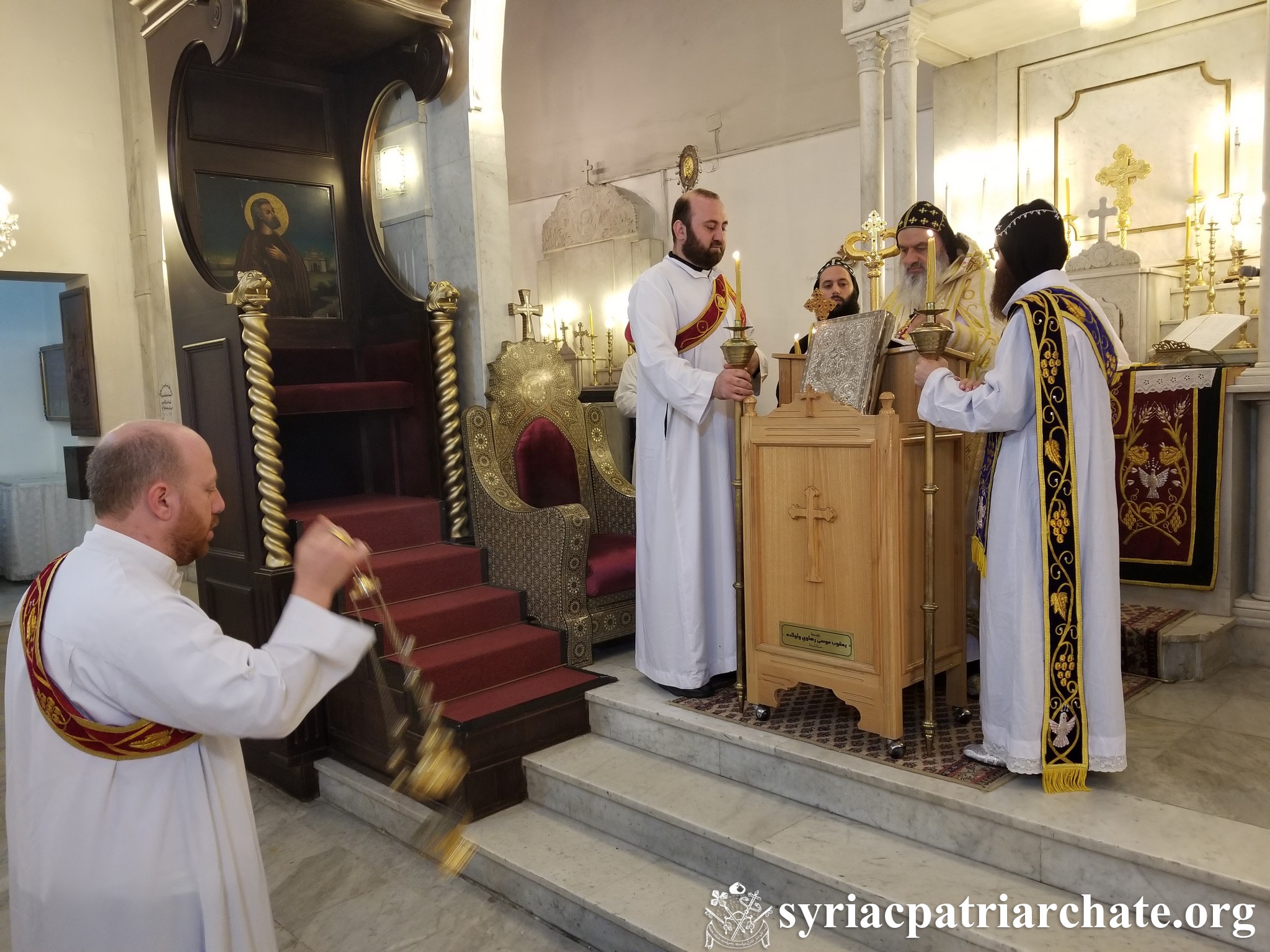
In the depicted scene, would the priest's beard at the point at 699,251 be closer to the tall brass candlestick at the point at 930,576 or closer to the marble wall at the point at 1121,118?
the tall brass candlestick at the point at 930,576

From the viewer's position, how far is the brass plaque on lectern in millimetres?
3076

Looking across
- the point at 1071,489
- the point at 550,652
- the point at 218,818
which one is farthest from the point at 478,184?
the point at 218,818

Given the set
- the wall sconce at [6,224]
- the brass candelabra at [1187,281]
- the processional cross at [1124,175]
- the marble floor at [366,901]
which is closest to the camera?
the marble floor at [366,901]

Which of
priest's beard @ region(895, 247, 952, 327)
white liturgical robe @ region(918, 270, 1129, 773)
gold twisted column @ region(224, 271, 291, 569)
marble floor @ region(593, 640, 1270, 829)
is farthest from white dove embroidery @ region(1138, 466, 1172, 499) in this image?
gold twisted column @ region(224, 271, 291, 569)

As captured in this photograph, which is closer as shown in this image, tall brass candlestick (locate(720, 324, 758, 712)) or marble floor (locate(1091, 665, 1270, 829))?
marble floor (locate(1091, 665, 1270, 829))

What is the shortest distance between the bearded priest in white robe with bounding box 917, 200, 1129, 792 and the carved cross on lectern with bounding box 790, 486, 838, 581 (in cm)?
51

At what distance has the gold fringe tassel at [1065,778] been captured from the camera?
2.71 meters

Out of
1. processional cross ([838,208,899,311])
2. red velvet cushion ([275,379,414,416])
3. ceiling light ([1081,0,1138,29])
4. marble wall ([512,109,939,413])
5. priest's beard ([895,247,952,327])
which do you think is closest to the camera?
processional cross ([838,208,899,311])

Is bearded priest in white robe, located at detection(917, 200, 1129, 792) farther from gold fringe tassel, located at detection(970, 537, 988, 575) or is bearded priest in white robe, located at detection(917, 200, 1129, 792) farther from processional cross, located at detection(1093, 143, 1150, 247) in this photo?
processional cross, located at detection(1093, 143, 1150, 247)

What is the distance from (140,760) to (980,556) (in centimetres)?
235

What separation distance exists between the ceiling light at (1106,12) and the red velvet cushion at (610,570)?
14.9ft

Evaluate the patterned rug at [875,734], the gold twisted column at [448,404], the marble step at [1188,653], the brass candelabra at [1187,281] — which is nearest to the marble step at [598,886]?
the patterned rug at [875,734]

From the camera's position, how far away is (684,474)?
147 inches

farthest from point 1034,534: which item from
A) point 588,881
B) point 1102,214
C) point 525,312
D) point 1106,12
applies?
point 1106,12
